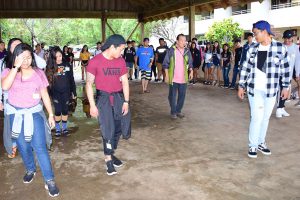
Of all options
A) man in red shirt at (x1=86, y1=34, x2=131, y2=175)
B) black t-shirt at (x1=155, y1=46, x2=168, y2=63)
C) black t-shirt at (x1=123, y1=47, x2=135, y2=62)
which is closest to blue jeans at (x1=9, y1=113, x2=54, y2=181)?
man in red shirt at (x1=86, y1=34, x2=131, y2=175)

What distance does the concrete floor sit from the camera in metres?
3.83

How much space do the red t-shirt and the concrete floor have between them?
3.72 ft

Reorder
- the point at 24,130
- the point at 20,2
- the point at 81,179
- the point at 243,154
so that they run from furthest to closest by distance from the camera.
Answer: the point at 20,2
the point at 243,154
the point at 81,179
the point at 24,130

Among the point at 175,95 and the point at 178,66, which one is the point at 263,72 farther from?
the point at 175,95

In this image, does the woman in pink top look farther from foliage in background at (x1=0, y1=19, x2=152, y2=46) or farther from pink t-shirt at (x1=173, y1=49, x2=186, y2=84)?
foliage in background at (x1=0, y1=19, x2=152, y2=46)

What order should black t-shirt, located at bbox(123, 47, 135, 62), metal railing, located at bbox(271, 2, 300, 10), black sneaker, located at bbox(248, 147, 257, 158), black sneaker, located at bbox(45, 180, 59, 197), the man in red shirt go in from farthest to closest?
metal railing, located at bbox(271, 2, 300, 10) < black t-shirt, located at bbox(123, 47, 135, 62) < black sneaker, located at bbox(248, 147, 257, 158) < the man in red shirt < black sneaker, located at bbox(45, 180, 59, 197)

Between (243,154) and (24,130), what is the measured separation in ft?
10.2

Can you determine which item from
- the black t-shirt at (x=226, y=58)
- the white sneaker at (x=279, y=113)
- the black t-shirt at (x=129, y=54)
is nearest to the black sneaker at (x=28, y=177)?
the white sneaker at (x=279, y=113)

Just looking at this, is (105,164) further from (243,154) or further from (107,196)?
(243,154)


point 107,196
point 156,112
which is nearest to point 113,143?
point 107,196

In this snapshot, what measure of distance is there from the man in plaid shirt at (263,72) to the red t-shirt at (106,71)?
1.82 m

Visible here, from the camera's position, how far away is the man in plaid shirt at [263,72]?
4.63 meters

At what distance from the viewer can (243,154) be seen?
5.08 metres

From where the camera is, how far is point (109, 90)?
421cm
